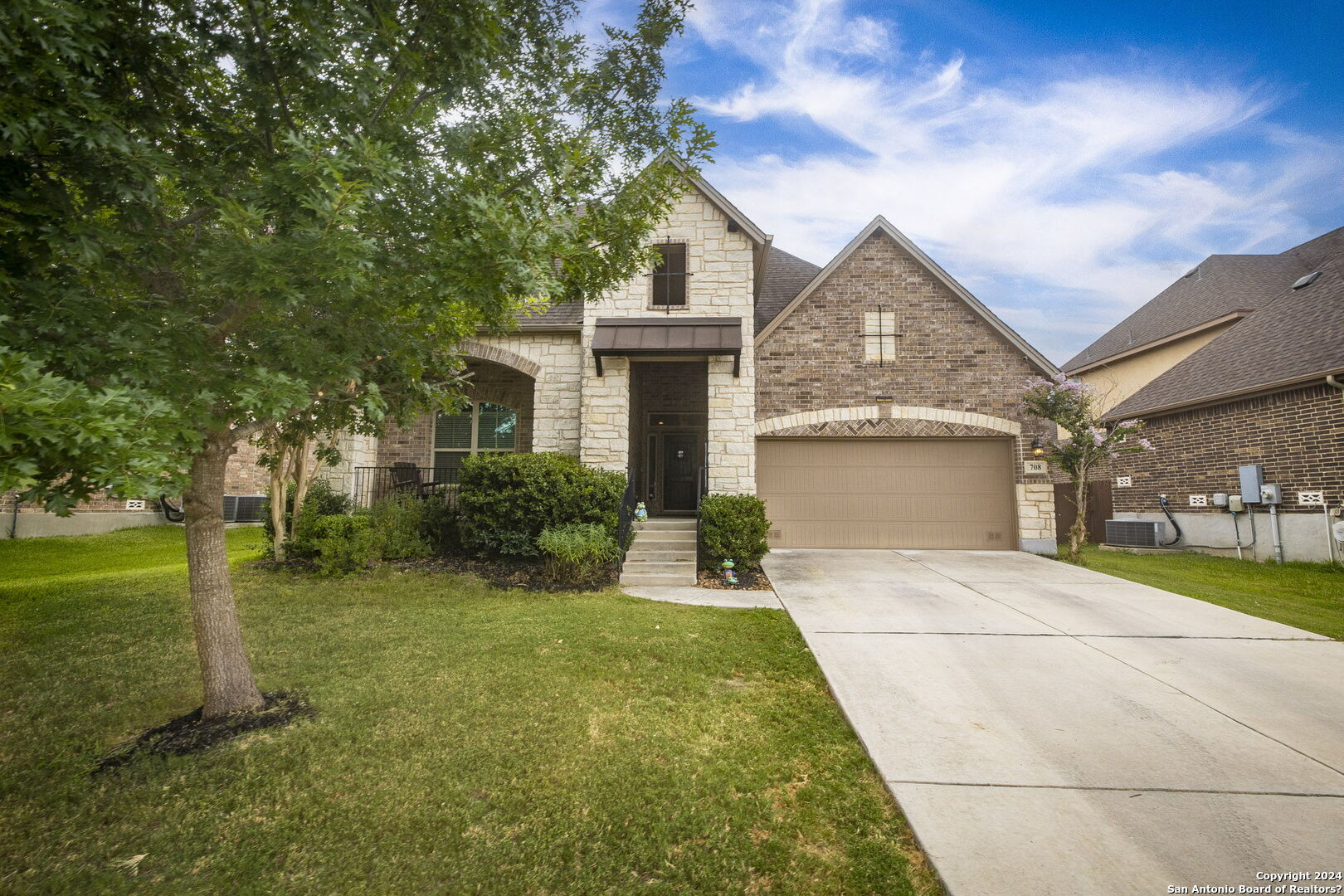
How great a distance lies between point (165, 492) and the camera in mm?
2258

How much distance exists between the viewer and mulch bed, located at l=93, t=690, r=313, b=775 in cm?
318

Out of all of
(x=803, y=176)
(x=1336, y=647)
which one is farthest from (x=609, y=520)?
(x=803, y=176)

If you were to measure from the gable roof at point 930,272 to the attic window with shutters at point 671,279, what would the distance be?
6.29 feet

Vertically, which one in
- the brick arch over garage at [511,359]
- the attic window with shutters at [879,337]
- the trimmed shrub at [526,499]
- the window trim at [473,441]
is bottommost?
the trimmed shrub at [526,499]

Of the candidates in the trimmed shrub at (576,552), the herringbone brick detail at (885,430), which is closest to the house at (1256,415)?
the herringbone brick detail at (885,430)

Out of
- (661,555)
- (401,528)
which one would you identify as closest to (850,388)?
(661,555)

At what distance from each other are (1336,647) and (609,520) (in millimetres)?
7944

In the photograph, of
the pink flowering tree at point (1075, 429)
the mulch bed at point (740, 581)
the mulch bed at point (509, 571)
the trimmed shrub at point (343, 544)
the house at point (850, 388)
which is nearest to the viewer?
the mulch bed at point (509, 571)

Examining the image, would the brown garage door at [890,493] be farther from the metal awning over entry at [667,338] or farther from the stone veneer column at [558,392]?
the stone veneer column at [558,392]

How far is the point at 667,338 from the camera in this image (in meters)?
10.1

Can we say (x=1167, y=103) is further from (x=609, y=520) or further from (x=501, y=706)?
(x=501, y=706)

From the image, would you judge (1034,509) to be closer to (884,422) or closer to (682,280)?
(884,422)

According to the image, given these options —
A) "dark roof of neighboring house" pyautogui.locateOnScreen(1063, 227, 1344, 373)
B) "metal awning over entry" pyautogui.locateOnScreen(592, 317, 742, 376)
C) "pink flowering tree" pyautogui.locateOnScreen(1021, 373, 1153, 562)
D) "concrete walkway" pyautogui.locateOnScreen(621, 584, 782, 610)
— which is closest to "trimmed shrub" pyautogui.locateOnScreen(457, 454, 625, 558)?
"concrete walkway" pyautogui.locateOnScreen(621, 584, 782, 610)

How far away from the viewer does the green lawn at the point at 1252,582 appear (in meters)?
6.50
